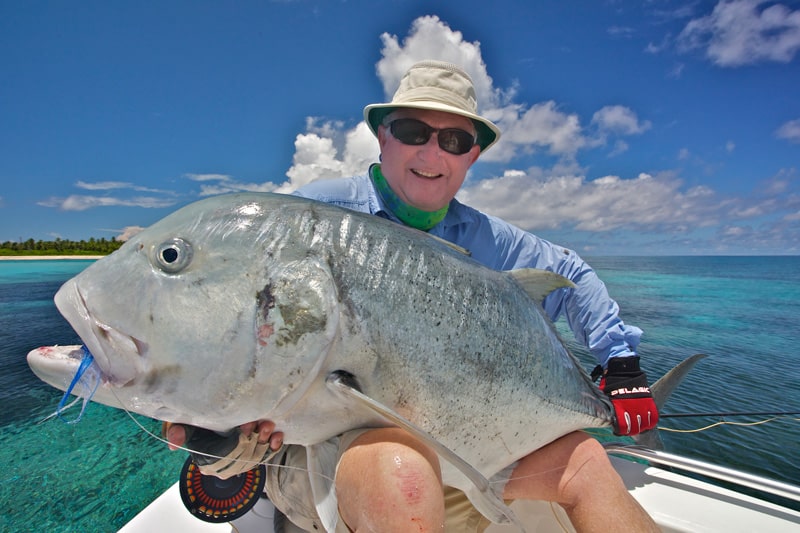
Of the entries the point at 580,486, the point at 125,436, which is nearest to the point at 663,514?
the point at 580,486

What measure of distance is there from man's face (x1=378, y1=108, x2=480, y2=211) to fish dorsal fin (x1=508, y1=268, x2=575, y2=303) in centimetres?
88

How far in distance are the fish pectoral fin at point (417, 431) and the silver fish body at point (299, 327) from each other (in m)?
0.03

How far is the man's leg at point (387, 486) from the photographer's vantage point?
4.22 ft

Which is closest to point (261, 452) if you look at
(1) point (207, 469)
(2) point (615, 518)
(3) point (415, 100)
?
(1) point (207, 469)

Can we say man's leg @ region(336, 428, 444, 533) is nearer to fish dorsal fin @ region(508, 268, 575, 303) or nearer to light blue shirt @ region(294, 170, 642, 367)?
fish dorsal fin @ region(508, 268, 575, 303)

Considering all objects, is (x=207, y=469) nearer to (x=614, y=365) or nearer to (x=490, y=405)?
(x=490, y=405)

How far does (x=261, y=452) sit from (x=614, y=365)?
2.12m

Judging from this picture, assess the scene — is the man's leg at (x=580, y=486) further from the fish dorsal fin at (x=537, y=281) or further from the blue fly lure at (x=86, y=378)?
the blue fly lure at (x=86, y=378)

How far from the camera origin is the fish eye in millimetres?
1222

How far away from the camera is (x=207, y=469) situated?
1.61 meters

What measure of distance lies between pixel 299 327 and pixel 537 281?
3.87ft

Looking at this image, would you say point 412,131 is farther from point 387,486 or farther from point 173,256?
point 387,486

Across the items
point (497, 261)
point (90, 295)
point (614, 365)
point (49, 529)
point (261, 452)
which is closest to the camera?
point (90, 295)

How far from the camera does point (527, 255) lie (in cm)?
294
